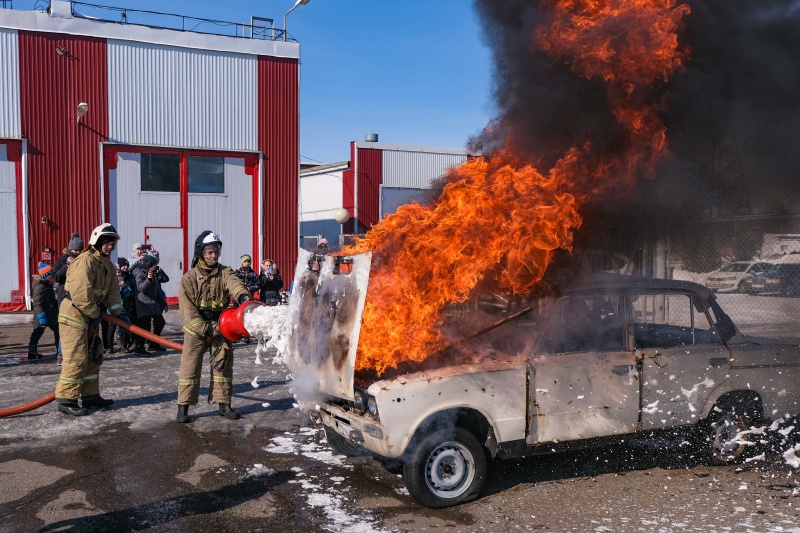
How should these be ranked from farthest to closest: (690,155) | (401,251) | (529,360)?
(690,155) < (401,251) < (529,360)

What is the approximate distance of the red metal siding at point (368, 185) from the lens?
2809 centimetres

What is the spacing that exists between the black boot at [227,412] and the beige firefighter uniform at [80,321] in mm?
1491

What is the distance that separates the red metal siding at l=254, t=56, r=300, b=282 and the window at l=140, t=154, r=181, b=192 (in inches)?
98.0

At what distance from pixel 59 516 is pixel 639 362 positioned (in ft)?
14.3

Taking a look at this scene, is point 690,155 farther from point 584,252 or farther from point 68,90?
point 68,90

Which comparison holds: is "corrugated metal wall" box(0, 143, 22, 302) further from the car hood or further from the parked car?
the parked car

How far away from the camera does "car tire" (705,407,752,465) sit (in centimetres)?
580

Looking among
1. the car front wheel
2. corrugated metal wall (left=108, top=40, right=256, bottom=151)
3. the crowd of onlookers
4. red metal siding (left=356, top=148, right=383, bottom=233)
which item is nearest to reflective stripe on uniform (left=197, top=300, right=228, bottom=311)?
the crowd of onlookers

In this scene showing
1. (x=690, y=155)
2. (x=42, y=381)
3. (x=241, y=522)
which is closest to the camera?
(x=241, y=522)

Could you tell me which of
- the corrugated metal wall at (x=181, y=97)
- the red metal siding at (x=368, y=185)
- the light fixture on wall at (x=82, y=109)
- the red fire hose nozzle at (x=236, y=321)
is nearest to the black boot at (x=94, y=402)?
the red fire hose nozzle at (x=236, y=321)

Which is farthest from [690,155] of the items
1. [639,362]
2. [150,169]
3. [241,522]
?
[150,169]

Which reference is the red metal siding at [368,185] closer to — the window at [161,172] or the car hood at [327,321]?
the window at [161,172]

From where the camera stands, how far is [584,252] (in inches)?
244

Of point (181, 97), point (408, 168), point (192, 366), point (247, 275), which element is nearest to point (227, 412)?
point (192, 366)
